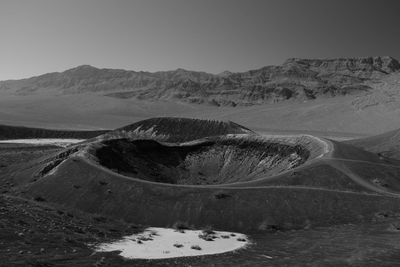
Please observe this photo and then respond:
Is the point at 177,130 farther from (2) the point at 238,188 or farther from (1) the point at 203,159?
(2) the point at 238,188

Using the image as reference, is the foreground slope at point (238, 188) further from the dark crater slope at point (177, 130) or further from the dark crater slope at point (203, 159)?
the dark crater slope at point (177, 130)

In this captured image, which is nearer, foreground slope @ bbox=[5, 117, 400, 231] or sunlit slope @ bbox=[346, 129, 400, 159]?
foreground slope @ bbox=[5, 117, 400, 231]

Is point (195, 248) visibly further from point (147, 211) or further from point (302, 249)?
point (147, 211)

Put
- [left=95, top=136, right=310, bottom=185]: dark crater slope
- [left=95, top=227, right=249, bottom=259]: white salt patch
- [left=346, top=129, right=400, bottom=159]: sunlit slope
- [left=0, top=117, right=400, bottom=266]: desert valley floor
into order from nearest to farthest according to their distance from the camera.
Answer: [left=0, top=117, right=400, bottom=266]: desert valley floor < [left=95, top=227, right=249, bottom=259]: white salt patch < [left=95, top=136, right=310, bottom=185]: dark crater slope < [left=346, top=129, right=400, bottom=159]: sunlit slope

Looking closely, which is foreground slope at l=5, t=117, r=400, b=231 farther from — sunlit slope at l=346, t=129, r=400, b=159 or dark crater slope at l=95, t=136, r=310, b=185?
sunlit slope at l=346, t=129, r=400, b=159

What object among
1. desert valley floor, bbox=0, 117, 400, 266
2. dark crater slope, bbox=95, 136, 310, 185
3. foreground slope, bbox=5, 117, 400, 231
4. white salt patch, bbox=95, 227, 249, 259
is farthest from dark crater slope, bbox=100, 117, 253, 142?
white salt patch, bbox=95, 227, 249, 259

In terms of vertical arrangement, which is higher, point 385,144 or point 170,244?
point 385,144

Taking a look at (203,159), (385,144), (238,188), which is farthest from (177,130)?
(238,188)
